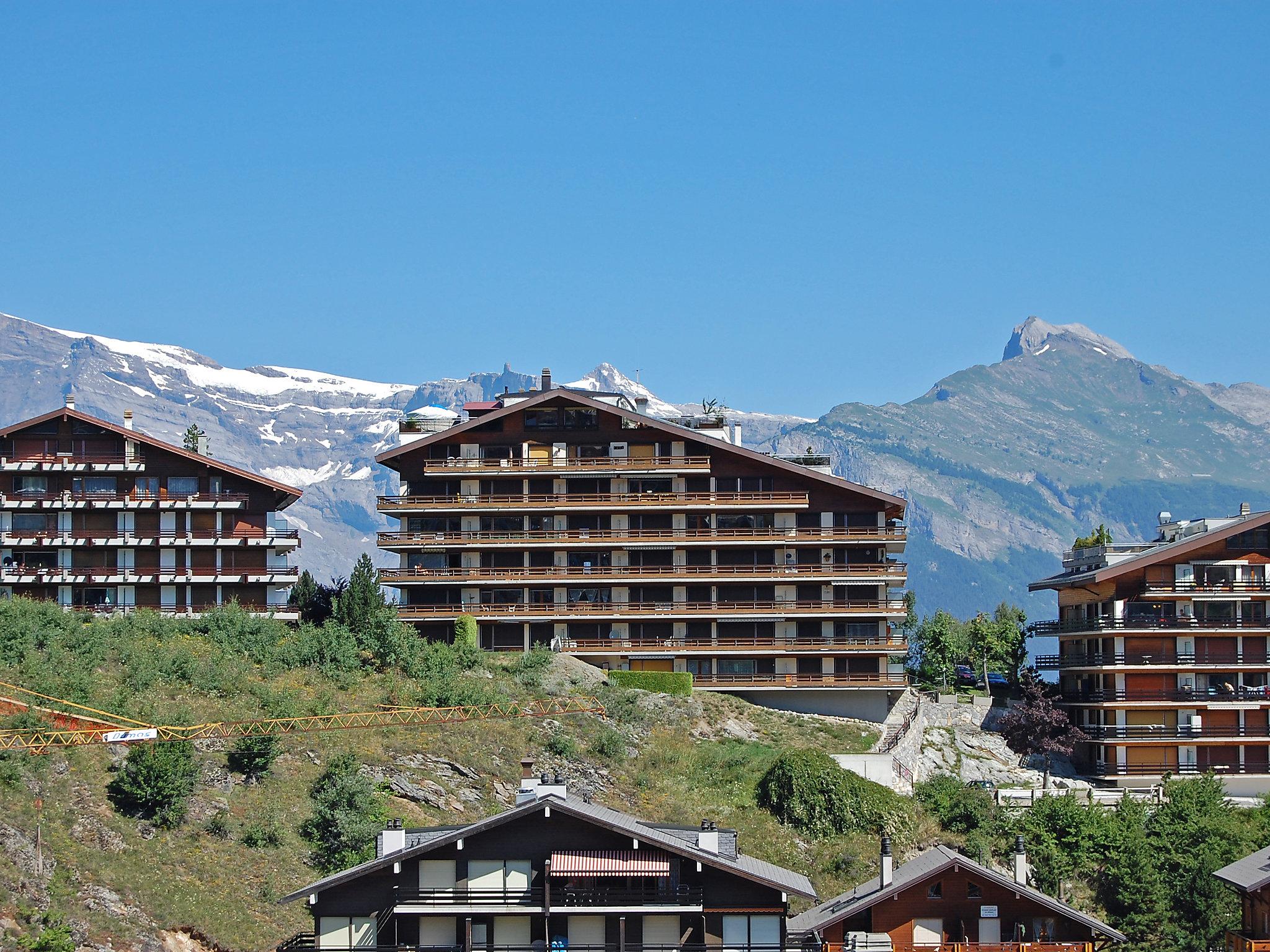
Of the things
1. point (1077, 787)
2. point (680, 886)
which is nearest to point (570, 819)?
point (680, 886)

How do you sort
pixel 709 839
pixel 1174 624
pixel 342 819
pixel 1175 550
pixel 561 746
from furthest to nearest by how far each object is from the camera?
pixel 1175 550, pixel 1174 624, pixel 561 746, pixel 342 819, pixel 709 839

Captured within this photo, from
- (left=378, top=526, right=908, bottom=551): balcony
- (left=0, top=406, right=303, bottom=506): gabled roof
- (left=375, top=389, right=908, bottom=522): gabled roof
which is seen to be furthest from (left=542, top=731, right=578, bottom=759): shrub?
(left=0, top=406, right=303, bottom=506): gabled roof

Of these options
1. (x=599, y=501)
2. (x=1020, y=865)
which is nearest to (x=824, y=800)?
(x=1020, y=865)

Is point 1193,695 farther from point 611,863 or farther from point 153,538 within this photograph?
point 153,538

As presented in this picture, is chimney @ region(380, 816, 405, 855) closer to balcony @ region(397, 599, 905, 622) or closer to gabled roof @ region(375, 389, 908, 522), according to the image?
balcony @ region(397, 599, 905, 622)

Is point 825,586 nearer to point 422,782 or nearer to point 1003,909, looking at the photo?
point 422,782

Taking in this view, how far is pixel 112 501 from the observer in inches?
4094

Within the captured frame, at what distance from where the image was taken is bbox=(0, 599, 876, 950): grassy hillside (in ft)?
211

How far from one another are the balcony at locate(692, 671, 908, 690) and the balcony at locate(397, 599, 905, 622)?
3.40 m

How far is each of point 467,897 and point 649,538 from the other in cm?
5142

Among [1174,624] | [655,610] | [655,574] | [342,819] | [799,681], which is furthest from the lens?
[655,574]

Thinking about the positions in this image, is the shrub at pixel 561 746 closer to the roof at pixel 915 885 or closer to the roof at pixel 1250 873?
the roof at pixel 915 885

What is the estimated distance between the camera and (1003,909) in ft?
206

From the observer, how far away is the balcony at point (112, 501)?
103688 millimetres
